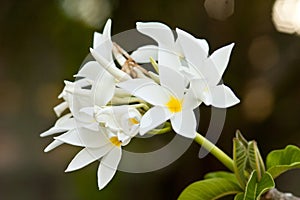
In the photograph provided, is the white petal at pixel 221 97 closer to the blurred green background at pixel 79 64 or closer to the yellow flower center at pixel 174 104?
the yellow flower center at pixel 174 104

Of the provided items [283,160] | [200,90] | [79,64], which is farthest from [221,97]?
[79,64]

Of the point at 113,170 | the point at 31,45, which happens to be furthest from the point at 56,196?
the point at 113,170

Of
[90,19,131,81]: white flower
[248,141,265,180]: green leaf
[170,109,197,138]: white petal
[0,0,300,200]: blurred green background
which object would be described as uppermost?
[90,19,131,81]: white flower

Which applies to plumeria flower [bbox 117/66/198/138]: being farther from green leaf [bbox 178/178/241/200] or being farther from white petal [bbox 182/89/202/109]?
green leaf [bbox 178/178/241/200]

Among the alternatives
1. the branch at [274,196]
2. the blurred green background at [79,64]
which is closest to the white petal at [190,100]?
the branch at [274,196]

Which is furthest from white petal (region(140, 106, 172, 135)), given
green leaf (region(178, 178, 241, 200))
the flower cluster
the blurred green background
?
the blurred green background

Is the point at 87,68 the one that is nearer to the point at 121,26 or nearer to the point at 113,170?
the point at 113,170
